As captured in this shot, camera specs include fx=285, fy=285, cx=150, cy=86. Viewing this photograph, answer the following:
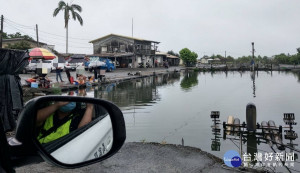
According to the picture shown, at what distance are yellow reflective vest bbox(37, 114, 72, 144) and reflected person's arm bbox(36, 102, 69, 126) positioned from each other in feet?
0.08

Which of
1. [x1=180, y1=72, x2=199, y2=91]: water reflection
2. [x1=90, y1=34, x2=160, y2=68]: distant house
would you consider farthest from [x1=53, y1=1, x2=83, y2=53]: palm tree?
[x1=180, y1=72, x2=199, y2=91]: water reflection

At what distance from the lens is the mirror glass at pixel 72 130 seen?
131cm

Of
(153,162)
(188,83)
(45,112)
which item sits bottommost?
(153,162)

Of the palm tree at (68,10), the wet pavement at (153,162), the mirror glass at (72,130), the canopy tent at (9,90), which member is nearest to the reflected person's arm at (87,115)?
the mirror glass at (72,130)

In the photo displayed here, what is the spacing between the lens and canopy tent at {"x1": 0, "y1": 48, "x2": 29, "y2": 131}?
307 inches

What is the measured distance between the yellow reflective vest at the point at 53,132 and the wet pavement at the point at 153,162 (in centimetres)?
466

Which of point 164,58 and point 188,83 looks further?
point 164,58

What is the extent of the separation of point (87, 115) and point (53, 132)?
10.4 inches

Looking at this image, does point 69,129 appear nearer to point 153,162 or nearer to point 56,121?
point 56,121

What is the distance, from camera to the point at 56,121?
1.39 m

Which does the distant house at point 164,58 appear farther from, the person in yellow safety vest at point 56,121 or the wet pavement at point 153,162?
the person in yellow safety vest at point 56,121

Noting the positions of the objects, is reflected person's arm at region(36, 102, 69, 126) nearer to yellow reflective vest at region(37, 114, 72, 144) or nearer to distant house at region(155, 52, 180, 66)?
yellow reflective vest at region(37, 114, 72, 144)

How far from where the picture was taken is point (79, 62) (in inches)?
1511

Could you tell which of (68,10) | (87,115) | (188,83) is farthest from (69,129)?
(68,10)
